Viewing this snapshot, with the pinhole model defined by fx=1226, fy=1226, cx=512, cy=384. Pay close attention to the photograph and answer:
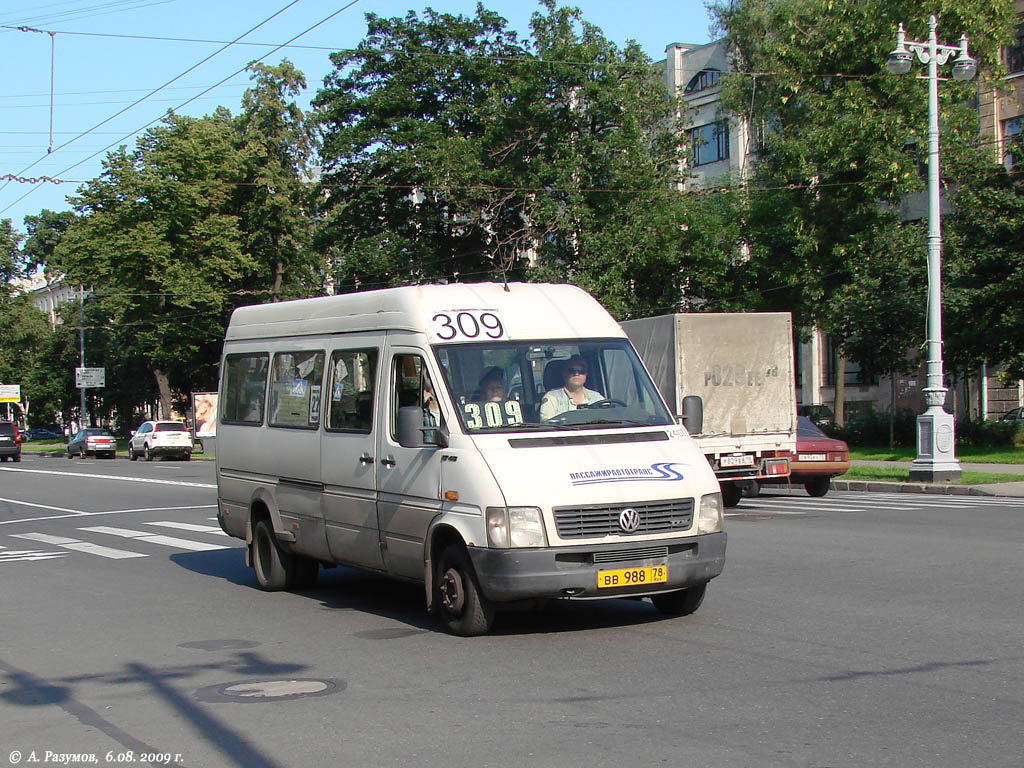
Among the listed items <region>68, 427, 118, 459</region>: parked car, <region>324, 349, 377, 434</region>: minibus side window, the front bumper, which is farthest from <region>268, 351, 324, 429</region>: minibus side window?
<region>68, 427, 118, 459</region>: parked car

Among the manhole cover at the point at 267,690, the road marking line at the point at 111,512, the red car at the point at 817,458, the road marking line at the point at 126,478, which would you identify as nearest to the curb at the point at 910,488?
the red car at the point at 817,458

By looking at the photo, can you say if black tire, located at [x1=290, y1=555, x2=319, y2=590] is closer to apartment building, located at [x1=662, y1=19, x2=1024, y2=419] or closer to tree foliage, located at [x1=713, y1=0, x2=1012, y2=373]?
tree foliage, located at [x1=713, y1=0, x2=1012, y2=373]

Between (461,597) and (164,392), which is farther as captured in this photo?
(164,392)

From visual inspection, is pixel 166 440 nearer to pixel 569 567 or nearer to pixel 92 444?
pixel 92 444

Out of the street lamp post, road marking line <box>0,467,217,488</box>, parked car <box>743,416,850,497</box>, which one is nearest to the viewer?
parked car <box>743,416,850,497</box>

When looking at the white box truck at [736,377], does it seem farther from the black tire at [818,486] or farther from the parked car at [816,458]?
the black tire at [818,486]

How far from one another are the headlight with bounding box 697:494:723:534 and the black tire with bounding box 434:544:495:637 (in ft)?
5.12

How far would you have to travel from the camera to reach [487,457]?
8227 mm

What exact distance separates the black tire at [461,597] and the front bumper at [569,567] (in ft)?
0.52

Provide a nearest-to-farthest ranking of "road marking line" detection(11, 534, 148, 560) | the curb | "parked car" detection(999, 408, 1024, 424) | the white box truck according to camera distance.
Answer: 1. "road marking line" detection(11, 534, 148, 560)
2. the white box truck
3. the curb
4. "parked car" detection(999, 408, 1024, 424)

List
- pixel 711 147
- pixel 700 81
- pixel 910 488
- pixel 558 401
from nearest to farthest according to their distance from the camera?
pixel 558 401, pixel 910 488, pixel 711 147, pixel 700 81

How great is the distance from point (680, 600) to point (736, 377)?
37.1 feet

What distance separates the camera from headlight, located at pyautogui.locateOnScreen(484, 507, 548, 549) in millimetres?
7992

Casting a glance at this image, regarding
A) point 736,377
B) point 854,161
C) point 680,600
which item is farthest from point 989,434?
point 680,600
